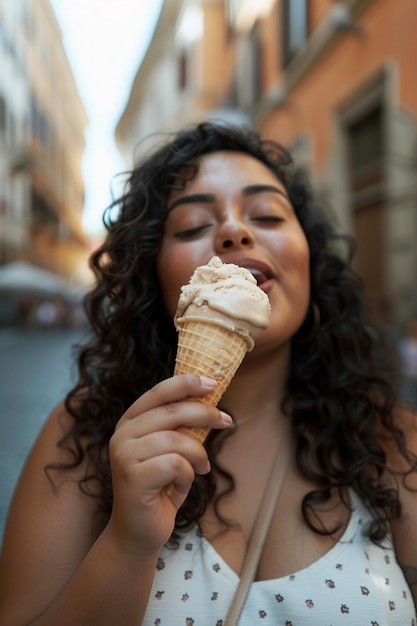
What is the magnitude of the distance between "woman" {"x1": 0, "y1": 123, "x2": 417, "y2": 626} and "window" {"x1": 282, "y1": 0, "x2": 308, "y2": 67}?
953 centimetres

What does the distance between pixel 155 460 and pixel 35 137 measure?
2925cm

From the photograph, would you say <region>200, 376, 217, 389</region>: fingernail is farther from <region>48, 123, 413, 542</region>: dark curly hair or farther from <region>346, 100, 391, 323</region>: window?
<region>346, 100, 391, 323</region>: window

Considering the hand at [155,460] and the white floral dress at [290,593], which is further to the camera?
the white floral dress at [290,593]

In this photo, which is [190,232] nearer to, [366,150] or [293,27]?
[366,150]

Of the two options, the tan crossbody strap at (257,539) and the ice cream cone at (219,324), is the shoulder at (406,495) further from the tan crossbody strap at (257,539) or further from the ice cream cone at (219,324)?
the ice cream cone at (219,324)

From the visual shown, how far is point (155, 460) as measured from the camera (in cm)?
100

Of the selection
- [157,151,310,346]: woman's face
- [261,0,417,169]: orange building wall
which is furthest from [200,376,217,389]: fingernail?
[261,0,417,169]: orange building wall

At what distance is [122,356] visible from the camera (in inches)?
65.9

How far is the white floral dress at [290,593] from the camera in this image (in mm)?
1268

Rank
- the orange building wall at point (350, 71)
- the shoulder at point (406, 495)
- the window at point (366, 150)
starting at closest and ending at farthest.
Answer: the shoulder at point (406, 495), the orange building wall at point (350, 71), the window at point (366, 150)

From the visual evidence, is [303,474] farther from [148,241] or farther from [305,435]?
[148,241]

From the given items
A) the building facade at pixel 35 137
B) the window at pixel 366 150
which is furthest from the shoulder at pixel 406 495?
the building facade at pixel 35 137

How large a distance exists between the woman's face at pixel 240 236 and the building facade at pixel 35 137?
1873 centimetres

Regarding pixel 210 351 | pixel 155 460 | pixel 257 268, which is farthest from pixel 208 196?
pixel 155 460
